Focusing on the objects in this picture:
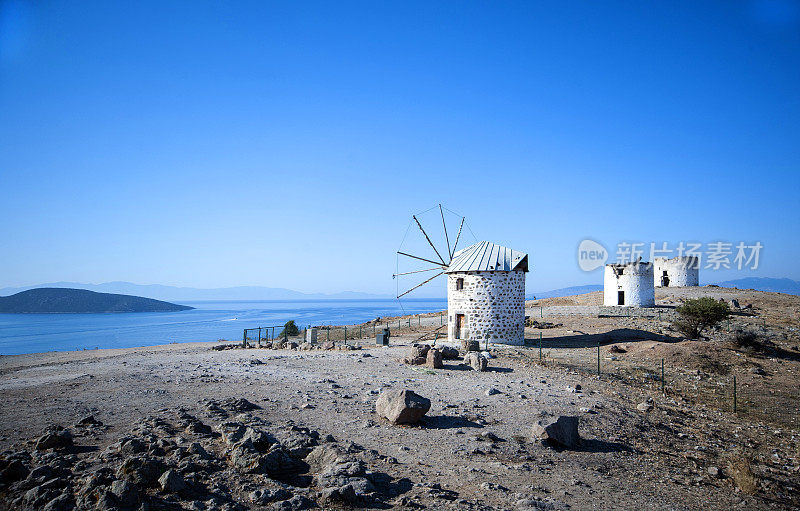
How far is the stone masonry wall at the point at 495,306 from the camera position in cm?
2538

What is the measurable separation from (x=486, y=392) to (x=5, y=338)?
98.2 m

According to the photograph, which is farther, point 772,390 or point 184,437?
point 772,390

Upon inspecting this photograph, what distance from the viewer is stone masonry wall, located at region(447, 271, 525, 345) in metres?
25.4

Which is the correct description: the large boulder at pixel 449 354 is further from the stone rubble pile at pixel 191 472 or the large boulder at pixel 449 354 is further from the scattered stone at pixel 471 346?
the stone rubble pile at pixel 191 472

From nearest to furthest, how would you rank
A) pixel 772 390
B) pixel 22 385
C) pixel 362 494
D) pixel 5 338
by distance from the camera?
pixel 362 494
pixel 22 385
pixel 772 390
pixel 5 338

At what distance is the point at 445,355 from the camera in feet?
64.7

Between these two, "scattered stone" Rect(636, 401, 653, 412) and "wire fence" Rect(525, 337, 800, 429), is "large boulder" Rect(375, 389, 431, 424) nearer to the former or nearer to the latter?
"scattered stone" Rect(636, 401, 653, 412)

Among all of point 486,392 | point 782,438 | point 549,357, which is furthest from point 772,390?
point 486,392

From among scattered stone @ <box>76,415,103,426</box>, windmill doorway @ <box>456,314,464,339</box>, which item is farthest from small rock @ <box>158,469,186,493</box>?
windmill doorway @ <box>456,314,464,339</box>

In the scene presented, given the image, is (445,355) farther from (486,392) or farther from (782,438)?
(782,438)

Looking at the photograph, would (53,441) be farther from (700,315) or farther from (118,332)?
(118,332)

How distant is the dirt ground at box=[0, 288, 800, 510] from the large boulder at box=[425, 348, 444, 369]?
734mm

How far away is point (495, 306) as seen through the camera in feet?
83.4

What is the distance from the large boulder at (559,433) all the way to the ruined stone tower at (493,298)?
1523 cm
